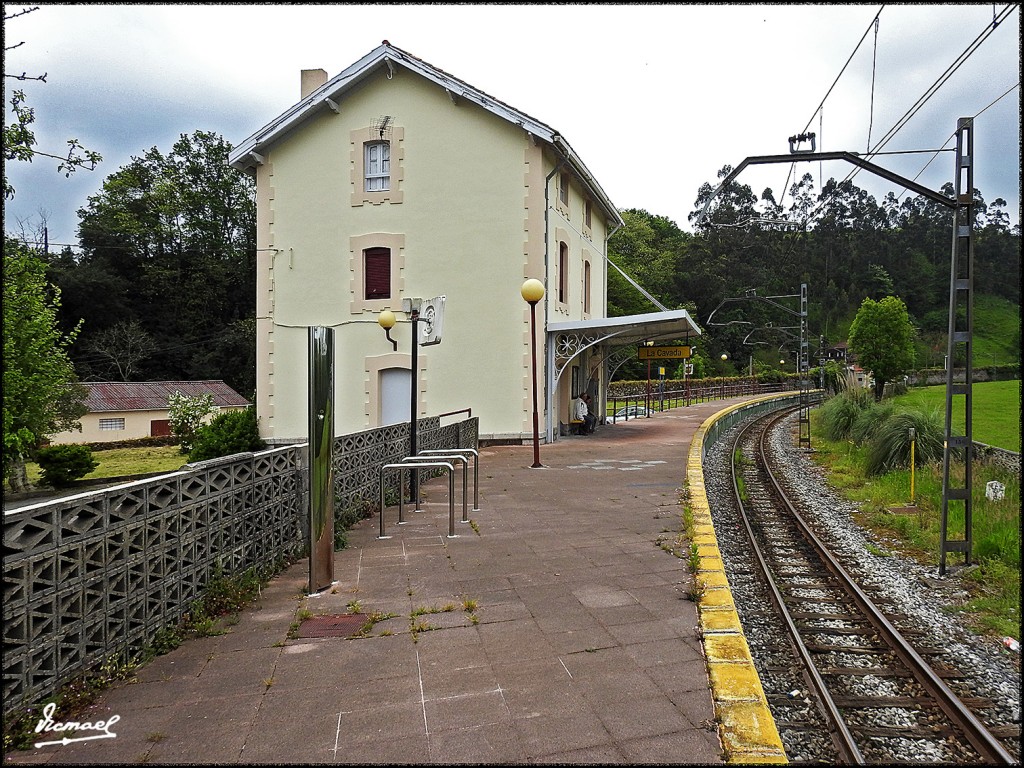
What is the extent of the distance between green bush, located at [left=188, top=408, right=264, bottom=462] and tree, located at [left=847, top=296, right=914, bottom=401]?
24.2 metres

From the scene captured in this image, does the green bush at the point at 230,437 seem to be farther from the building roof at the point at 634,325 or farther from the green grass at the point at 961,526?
the green grass at the point at 961,526

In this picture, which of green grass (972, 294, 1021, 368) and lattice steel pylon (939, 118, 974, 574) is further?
green grass (972, 294, 1021, 368)

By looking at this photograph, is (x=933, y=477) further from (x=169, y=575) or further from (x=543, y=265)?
(x=169, y=575)

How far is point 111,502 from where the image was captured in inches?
152

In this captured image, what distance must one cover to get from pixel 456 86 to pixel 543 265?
4.74 meters

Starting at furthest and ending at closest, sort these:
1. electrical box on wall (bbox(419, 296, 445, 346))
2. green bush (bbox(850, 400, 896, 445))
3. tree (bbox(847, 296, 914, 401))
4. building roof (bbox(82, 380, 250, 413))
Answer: building roof (bbox(82, 380, 250, 413)) < tree (bbox(847, 296, 914, 401)) < green bush (bbox(850, 400, 896, 445)) < electrical box on wall (bbox(419, 296, 445, 346))

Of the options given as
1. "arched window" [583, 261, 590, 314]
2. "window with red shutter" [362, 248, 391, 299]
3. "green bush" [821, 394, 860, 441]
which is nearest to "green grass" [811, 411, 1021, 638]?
"green bush" [821, 394, 860, 441]

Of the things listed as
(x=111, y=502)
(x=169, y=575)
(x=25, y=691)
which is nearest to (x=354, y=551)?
(x=169, y=575)

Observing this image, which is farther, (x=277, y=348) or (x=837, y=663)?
(x=277, y=348)

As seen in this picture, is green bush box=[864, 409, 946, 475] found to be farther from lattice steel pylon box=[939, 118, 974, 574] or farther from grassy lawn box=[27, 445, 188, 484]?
grassy lawn box=[27, 445, 188, 484]

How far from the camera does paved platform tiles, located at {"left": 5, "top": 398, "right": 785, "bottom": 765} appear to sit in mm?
3020

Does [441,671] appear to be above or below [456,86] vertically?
below

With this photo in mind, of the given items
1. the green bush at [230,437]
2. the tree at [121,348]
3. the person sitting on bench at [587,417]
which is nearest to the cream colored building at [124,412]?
the tree at [121,348]

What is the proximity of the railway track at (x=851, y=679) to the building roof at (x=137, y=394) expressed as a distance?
127 ft
